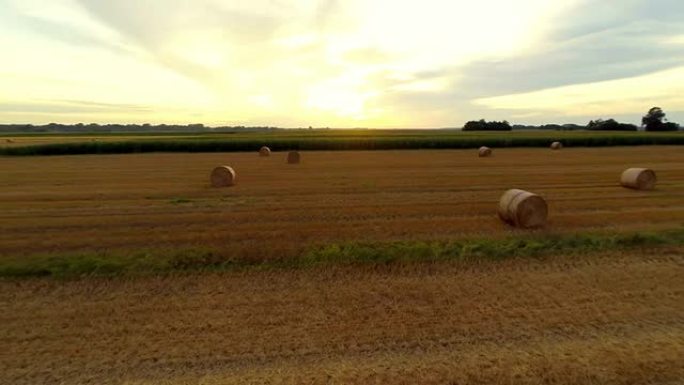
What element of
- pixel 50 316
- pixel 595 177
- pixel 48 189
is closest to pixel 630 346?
pixel 50 316

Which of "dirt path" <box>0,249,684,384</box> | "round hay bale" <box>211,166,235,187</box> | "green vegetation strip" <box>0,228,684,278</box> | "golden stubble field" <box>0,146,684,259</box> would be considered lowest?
"dirt path" <box>0,249,684,384</box>

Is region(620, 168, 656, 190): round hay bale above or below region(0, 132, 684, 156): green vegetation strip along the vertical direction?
below

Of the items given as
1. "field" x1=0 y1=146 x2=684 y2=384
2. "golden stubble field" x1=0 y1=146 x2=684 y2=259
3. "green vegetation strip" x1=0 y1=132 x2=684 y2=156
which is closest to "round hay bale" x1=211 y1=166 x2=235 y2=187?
"golden stubble field" x1=0 y1=146 x2=684 y2=259

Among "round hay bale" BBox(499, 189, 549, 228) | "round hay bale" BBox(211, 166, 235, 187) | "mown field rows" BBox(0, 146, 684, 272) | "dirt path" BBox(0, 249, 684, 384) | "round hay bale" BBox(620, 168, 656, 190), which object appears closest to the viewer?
"dirt path" BBox(0, 249, 684, 384)

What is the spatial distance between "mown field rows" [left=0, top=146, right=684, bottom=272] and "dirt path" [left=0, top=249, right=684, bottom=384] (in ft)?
6.01

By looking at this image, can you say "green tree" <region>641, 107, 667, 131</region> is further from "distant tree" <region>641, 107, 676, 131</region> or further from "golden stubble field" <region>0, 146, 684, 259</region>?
"golden stubble field" <region>0, 146, 684, 259</region>

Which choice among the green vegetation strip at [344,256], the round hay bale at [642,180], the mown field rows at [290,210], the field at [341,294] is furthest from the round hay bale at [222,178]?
the round hay bale at [642,180]

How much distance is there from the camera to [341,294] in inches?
250

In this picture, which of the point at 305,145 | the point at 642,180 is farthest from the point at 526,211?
the point at 305,145

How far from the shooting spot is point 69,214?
1198 centimetres

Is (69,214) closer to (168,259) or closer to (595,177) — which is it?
(168,259)

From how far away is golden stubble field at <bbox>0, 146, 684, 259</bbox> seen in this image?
9.32 m

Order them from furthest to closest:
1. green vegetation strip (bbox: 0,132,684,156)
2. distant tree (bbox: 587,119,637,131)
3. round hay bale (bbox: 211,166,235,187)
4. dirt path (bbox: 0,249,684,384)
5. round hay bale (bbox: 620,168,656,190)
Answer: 1. distant tree (bbox: 587,119,637,131)
2. green vegetation strip (bbox: 0,132,684,156)
3. round hay bale (bbox: 211,166,235,187)
4. round hay bale (bbox: 620,168,656,190)
5. dirt path (bbox: 0,249,684,384)

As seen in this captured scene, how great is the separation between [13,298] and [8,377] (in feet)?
8.12
